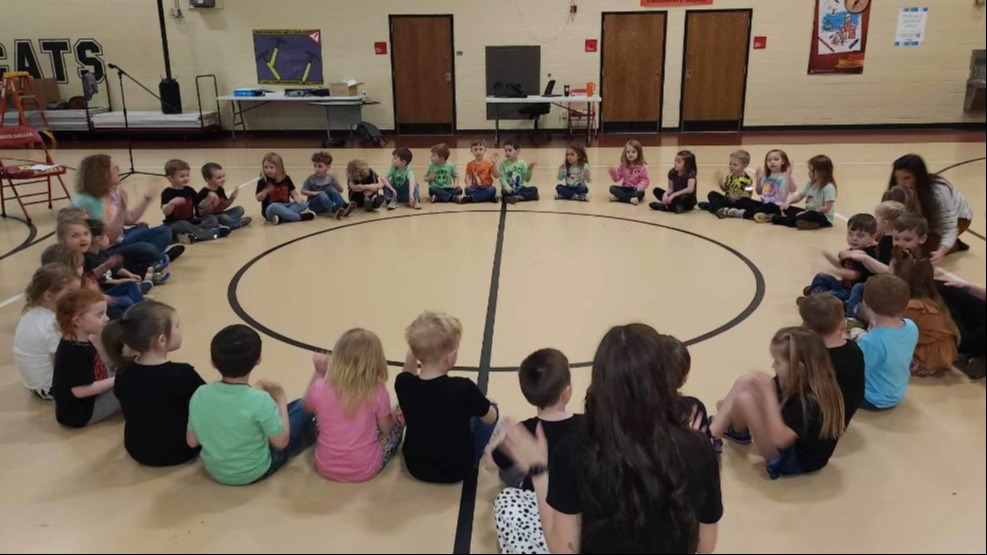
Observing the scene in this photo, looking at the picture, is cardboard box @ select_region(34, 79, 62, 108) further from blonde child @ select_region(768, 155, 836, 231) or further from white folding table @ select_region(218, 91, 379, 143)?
blonde child @ select_region(768, 155, 836, 231)

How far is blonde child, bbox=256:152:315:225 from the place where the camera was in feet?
24.5

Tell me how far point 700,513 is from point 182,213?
246 inches

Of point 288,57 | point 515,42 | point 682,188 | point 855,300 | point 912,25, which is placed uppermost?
point 912,25

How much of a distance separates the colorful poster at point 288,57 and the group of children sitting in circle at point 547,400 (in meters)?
10.2

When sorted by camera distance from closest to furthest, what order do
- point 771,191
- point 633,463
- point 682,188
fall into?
point 633,463 → point 771,191 → point 682,188

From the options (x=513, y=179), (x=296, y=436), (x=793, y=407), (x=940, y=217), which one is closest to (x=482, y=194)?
(x=513, y=179)

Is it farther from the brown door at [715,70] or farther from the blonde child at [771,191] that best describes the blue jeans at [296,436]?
the brown door at [715,70]

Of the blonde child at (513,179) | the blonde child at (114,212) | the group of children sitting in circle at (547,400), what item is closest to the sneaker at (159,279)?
the blonde child at (114,212)

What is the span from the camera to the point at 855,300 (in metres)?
4.51

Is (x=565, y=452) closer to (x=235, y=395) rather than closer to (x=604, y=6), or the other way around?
(x=235, y=395)

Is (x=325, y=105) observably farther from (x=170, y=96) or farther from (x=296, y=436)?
(x=296, y=436)

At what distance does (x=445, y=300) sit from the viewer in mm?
5145

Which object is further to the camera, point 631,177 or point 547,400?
point 631,177

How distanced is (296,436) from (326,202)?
15.6 feet
